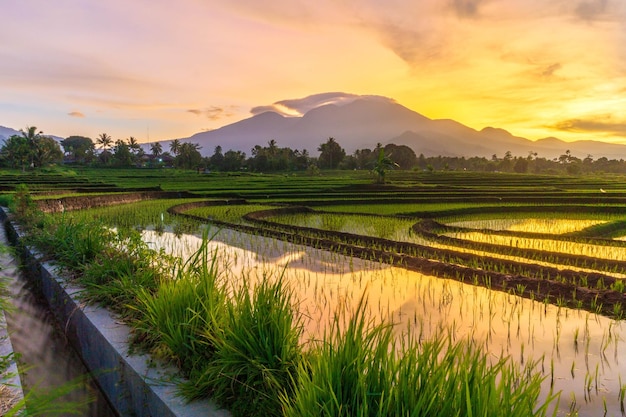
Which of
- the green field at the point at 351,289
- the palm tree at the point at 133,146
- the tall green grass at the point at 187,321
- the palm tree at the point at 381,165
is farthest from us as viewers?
the palm tree at the point at 133,146

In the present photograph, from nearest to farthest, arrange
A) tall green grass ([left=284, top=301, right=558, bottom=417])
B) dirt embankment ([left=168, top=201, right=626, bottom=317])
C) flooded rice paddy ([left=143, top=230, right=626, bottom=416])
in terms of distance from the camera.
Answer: tall green grass ([left=284, top=301, right=558, bottom=417]) < flooded rice paddy ([left=143, top=230, right=626, bottom=416]) < dirt embankment ([left=168, top=201, right=626, bottom=317])

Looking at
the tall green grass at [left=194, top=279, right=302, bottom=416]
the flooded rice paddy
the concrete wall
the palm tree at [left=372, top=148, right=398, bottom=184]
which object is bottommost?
the flooded rice paddy

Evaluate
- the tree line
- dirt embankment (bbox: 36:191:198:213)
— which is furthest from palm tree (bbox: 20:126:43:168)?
dirt embankment (bbox: 36:191:198:213)

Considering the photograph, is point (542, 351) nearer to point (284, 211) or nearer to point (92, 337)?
point (92, 337)

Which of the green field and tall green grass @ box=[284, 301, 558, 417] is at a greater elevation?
tall green grass @ box=[284, 301, 558, 417]

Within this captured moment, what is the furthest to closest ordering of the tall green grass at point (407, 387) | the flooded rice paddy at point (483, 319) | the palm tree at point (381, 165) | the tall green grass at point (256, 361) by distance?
the palm tree at point (381, 165), the flooded rice paddy at point (483, 319), the tall green grass at point (256, 361), the tall green grass at point (407, 387)

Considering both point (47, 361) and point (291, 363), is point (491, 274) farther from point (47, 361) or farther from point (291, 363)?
point (47, 361)

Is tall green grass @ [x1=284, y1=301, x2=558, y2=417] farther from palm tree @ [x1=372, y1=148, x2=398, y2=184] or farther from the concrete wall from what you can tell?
palm tree @ [x1=372, y1=148, x2=398, y2=184]

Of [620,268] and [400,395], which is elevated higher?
[400,395]

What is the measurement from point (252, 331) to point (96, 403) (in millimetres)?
2416

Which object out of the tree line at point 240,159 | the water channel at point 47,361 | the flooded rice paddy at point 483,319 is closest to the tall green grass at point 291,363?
the flooded rice paddy at point 483,319

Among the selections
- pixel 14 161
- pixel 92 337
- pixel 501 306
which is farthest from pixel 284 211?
pixel 14 161

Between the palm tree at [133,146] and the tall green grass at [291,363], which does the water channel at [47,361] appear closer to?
the tall green grass at [291,363]

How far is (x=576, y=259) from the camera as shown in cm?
930
